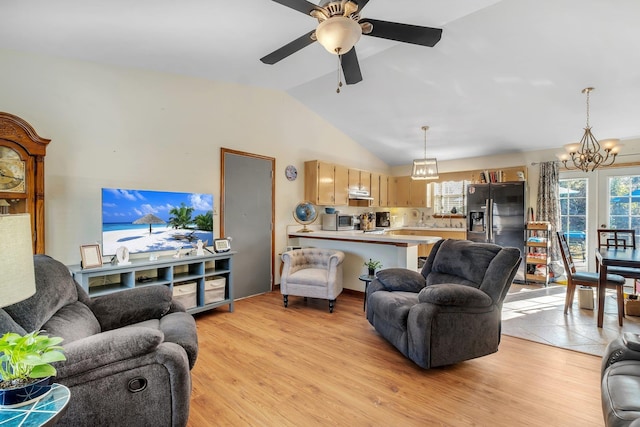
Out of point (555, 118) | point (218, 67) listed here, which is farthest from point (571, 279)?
point (218, 67)

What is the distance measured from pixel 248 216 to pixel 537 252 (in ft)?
16.1

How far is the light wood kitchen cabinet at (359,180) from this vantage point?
232 inches

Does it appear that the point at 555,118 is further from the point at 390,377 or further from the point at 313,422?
the point at 313,422

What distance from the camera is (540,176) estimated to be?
5.38 meters

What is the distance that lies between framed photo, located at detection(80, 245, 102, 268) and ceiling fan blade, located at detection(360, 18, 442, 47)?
300 cm

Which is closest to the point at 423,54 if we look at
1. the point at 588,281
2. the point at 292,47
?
the point at 292,47

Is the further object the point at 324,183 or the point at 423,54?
the point at 324,183

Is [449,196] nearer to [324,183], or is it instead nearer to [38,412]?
[324,183]

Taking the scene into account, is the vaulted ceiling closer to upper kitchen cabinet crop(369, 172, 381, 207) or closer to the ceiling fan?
Result: the ceiling fan

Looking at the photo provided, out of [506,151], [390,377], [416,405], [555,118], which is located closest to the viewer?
[416,405]

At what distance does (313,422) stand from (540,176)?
5626 millimetres

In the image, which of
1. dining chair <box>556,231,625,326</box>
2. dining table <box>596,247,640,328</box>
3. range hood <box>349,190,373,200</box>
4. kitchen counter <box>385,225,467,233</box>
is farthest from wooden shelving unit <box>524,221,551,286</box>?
range hood <box>349,190,373,200</box>

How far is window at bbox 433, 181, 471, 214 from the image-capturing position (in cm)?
658

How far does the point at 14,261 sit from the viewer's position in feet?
2.80
